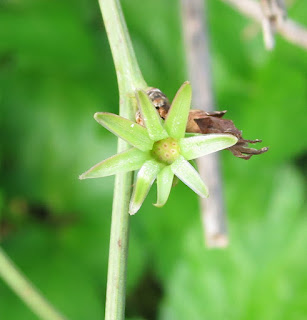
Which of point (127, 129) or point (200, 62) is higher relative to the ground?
point (200, 62)

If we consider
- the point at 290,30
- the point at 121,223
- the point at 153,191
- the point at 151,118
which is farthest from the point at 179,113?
the point at 153,191

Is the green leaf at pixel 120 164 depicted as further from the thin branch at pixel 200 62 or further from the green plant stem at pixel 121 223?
the thin branch at pixel 200 62

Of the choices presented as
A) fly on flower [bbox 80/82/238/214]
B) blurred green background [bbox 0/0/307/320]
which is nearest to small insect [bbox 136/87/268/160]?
fly on flower [bbox 80/82/238/214]

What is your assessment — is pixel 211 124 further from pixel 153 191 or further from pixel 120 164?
pixel 153 191

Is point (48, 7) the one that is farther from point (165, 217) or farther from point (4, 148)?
point (165, 217)

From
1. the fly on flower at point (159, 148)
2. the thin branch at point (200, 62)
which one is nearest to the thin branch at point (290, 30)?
the thin branch at point (200, 62)

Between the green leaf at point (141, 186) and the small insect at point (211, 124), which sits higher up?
the small insect at point (211, 124)

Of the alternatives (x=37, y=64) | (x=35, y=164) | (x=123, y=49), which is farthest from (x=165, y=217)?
(x=123, y=49)
